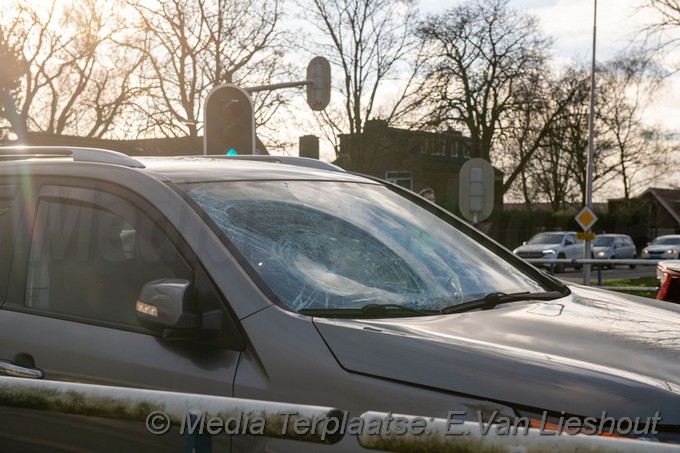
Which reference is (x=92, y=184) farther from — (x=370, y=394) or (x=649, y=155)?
(x=649, y=155)

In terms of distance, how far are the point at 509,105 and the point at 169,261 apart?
41269 millimetres

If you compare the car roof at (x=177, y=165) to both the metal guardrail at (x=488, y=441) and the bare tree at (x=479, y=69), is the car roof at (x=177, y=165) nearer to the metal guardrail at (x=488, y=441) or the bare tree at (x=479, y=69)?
the metal guardrail at (x=488, y=441)

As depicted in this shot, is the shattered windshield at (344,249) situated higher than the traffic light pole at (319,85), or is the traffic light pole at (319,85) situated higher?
the traffic light pole at (319,85)

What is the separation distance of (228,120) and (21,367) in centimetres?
815

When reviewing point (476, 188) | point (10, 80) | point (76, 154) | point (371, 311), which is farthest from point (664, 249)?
point (371, 311)

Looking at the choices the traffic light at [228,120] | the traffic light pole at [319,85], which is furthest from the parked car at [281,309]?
the traffic light pole at [319,85]

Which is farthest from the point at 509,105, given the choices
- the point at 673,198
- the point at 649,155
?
the point at 673,198

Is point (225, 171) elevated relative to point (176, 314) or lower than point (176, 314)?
elevated

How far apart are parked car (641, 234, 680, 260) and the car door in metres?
43.1

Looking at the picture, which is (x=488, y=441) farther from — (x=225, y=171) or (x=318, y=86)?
(x=318, y=86)

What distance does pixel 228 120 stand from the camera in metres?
11.1

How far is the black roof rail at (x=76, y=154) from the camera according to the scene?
11.2 ft

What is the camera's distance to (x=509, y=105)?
43062 millimetres

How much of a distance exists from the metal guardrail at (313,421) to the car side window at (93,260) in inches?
36.0
